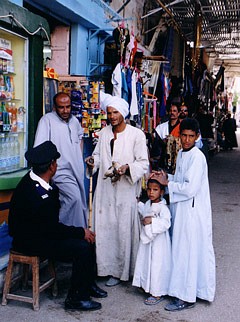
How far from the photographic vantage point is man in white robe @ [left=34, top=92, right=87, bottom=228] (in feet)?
15.2

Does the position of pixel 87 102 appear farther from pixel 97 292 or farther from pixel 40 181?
pixel 97 292

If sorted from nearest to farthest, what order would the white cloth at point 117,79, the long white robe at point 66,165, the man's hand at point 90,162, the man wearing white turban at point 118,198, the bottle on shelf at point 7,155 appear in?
the man wearing white turban at point 118,198, the man's hand at point 90,162, the long white robe at point 66,165, the bottle on shelf at point 7,155, the white cloth at point 117,79

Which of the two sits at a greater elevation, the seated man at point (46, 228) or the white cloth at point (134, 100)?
the white cloth at point (134, 100)

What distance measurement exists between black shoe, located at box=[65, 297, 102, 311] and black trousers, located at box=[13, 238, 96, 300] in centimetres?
5

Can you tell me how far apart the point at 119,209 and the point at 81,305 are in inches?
37.5

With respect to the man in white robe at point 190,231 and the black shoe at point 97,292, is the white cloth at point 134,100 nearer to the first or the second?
the man in white robe at point 190,231

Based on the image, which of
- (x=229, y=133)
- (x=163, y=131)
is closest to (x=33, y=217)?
(x=163, y=131)

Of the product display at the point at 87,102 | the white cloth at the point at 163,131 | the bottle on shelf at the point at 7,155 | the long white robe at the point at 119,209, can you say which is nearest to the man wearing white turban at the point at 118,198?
the long white robe at the point at 119,209

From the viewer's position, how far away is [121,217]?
420 centimetres

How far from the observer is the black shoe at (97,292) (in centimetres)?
400

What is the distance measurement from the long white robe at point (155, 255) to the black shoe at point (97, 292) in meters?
0.30

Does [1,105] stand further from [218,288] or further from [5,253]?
[218,288]

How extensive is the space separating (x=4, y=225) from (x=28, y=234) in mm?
818

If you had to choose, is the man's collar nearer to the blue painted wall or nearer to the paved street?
the paved street
